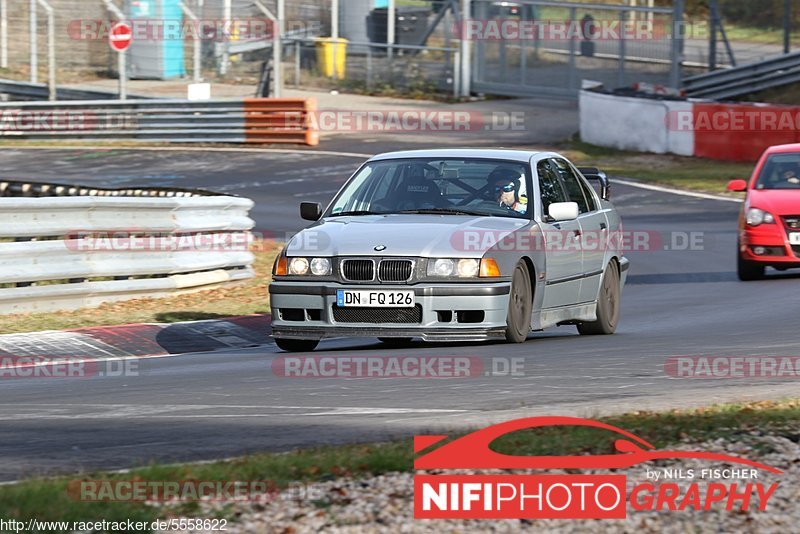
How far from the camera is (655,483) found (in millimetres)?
5789

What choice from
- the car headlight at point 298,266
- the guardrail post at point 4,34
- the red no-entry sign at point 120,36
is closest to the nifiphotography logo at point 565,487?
the car headlight at point 298,266

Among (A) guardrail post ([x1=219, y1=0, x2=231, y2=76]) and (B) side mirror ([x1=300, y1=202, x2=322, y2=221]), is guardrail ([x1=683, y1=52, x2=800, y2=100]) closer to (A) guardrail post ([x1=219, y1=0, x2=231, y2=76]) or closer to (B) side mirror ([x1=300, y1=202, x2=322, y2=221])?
(A) guardrail post ([x1=219, y1=0, x2=231, y2=76])

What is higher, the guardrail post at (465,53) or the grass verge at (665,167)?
the guardrail post at (465,53)

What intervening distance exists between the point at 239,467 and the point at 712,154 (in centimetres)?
2558

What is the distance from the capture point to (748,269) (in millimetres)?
16891

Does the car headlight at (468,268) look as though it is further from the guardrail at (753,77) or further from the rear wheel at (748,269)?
the guardrail at (753,77)

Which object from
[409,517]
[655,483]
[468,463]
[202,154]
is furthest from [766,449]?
[202,154]

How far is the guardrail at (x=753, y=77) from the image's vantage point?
35.1 m

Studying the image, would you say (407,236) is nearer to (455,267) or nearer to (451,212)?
(455,267)

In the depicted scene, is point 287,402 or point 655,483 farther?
point 287,402

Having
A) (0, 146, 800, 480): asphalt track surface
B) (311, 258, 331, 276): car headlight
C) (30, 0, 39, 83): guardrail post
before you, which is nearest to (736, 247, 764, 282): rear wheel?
(0, 146, 800, 480): asphalt track surface

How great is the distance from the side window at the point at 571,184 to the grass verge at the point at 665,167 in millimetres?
15047

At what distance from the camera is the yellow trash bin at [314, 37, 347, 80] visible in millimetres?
43125

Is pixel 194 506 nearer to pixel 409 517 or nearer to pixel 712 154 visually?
pixel 409 517
